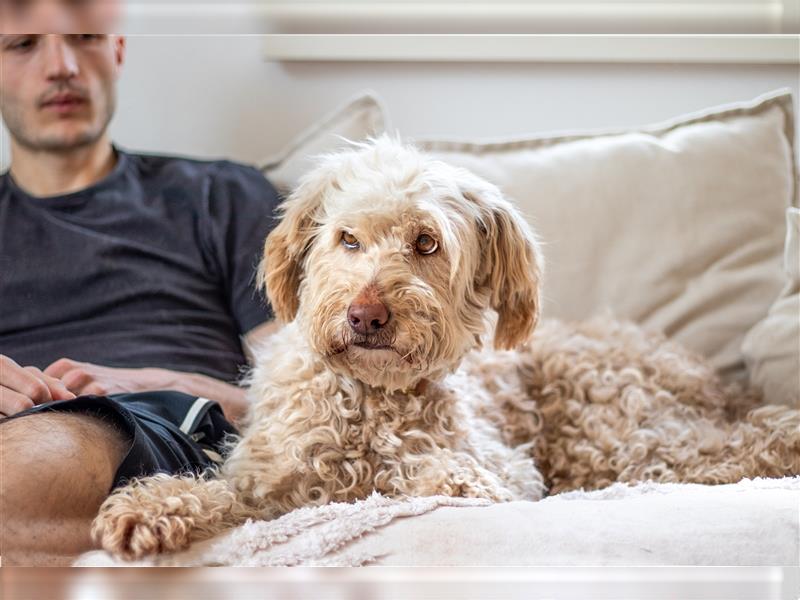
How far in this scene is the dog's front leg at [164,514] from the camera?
4.27 feet

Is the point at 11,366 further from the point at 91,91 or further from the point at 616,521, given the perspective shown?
the point at 616,521

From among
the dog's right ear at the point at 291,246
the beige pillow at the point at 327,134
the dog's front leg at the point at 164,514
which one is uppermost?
the beige pillow at the point at 327,134

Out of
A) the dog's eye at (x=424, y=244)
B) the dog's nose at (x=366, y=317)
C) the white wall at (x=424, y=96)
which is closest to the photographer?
the dog's nose at (x=366, y=317)

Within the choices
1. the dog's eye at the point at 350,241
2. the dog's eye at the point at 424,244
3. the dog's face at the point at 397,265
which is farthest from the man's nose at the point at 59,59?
the dog's eye at the point at 424,244

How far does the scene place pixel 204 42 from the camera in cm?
235

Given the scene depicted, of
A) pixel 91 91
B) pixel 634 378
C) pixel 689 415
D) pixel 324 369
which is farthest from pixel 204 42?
pixel 689 415

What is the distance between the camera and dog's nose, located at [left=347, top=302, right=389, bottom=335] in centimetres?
142

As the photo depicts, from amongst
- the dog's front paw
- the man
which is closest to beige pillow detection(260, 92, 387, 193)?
the man

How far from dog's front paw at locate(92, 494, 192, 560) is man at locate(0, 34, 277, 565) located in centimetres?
9

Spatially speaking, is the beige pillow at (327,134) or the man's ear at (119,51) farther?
the beige pillow at (327,134)

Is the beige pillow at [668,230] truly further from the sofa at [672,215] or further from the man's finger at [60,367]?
the man's finger at [60,367]

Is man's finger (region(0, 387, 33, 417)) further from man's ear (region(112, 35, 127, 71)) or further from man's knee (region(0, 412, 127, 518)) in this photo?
man's ear (region(112, 35, 127, 71))

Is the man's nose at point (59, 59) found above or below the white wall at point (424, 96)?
above

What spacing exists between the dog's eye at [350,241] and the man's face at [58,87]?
603mm
